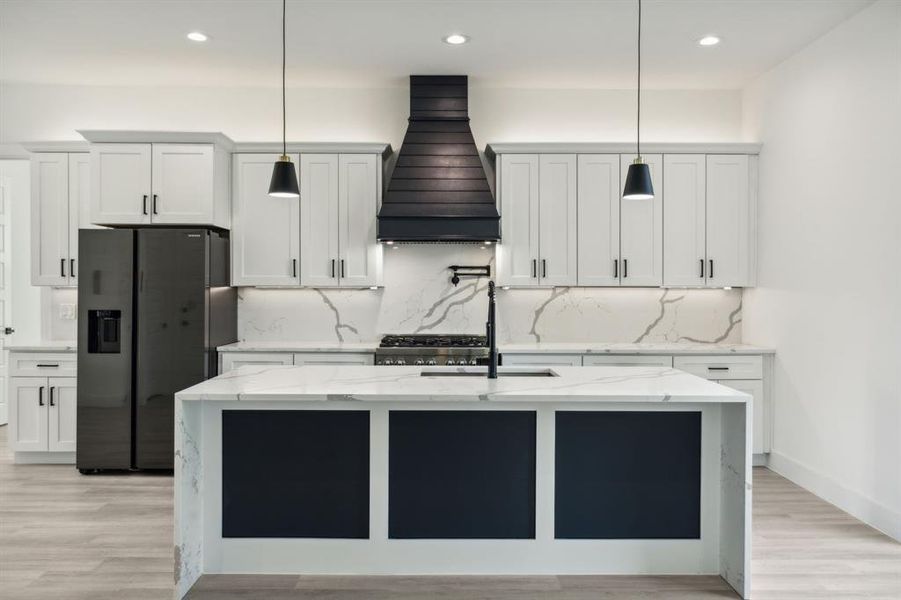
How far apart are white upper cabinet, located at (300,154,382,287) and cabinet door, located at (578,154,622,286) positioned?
1595 millimetres

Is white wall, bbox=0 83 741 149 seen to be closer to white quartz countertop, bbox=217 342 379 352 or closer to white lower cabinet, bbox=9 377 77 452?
white quartz countertop, bbox=217 342 379 352

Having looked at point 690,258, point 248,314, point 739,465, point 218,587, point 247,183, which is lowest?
point 218,587

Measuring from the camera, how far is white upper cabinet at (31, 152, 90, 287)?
201 inches

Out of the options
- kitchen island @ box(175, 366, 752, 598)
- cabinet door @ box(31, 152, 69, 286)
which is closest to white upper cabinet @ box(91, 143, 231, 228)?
cabinet door @ box(31, 152, 69, 286)

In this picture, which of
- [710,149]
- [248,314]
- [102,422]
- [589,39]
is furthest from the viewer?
[248,314]

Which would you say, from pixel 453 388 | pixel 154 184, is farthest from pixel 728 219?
pixel 154 184

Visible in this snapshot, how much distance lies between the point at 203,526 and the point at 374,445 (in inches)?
33.9

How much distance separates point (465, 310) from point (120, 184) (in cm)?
279

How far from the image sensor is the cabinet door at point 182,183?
194 inches

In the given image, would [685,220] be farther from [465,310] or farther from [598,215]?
[465,310]

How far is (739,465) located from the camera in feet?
9.52

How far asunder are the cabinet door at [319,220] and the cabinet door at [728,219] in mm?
2910

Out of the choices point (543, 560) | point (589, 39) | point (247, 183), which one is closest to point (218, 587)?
point (543, 560)

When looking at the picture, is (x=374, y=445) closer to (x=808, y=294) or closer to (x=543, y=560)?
(x=543, y=560)
